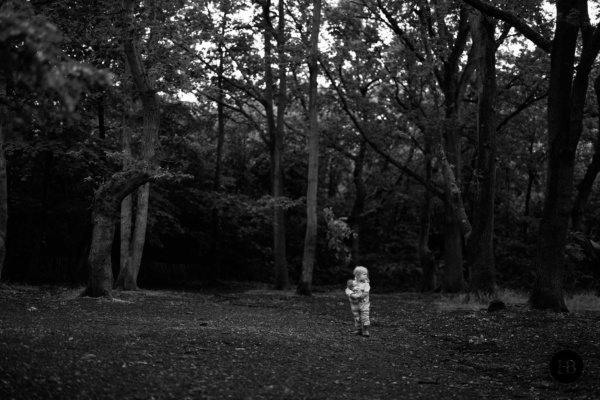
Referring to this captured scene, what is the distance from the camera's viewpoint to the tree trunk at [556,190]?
584 inches

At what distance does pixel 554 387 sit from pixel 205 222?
1192 inches

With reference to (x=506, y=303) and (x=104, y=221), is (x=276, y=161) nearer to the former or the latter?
(x=104, y=221)

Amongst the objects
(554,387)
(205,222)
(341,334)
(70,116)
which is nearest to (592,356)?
(554,387)

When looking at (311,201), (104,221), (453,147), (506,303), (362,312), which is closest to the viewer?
(362,312)

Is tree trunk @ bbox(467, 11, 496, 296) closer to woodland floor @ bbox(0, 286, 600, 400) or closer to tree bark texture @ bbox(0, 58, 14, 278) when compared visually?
woodland floor @ bbox(0, 286, 600, 400)

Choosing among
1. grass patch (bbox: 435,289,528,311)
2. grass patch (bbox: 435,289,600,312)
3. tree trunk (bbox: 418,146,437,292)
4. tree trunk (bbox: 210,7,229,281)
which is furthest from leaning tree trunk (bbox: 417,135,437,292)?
tree trunk (bbox: 210,7,229,281)

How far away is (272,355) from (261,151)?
103 ft

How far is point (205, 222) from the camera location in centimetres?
3719

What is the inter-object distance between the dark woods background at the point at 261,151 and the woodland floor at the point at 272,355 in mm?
5965

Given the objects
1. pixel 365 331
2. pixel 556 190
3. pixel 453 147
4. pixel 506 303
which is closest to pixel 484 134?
pixel 556 190

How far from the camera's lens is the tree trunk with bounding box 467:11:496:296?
18.1m

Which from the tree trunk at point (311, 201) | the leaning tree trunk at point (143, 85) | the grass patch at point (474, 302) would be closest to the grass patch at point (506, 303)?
the grass patch at point (474, 302)

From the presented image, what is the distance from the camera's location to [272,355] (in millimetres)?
8688

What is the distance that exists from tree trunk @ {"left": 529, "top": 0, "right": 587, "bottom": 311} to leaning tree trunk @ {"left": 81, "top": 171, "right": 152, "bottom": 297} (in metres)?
9.64
